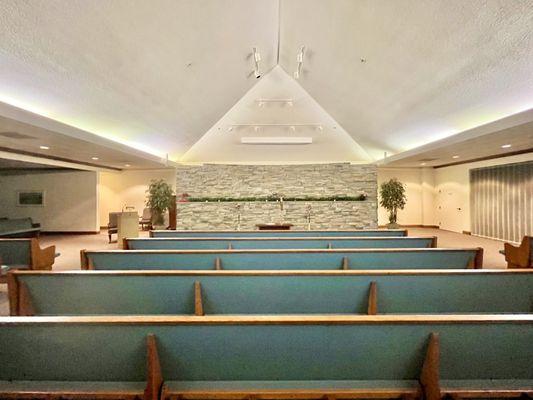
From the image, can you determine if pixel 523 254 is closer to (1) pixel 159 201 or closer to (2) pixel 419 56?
(2) pixel 419 56

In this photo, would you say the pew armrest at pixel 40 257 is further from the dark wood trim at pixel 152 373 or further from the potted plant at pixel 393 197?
the potted plant at pixel 393 197

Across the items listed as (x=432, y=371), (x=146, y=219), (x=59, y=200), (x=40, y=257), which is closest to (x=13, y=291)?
(x=432, y=371)

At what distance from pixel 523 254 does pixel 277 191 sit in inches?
259

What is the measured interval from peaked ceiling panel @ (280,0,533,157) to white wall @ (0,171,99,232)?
7993 mm

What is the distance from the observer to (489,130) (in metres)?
4.68

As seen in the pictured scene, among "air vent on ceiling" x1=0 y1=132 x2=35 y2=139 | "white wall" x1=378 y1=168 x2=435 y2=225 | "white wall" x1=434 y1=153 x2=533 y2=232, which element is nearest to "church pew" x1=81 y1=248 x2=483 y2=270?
"air vent on ceiling" x1=0 y1=132 x2=35 y2=139

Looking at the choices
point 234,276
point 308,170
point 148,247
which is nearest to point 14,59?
point 148,247

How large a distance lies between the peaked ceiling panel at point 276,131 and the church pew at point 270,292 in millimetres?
4433

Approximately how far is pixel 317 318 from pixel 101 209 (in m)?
11.6

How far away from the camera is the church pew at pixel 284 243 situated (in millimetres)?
3561

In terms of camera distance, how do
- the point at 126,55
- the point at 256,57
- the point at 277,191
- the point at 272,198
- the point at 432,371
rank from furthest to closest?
the point at 277,191, the point at 272,198, the point at 256,57, the point at 126,55, the point at 432,371

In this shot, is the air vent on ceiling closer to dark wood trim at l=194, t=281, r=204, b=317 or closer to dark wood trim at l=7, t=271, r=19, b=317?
dark wood trim at l=7, t=271, r=19, b=317

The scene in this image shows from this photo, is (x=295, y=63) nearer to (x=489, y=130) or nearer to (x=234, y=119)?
(x=234, y=119)

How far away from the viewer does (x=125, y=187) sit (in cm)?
1115
